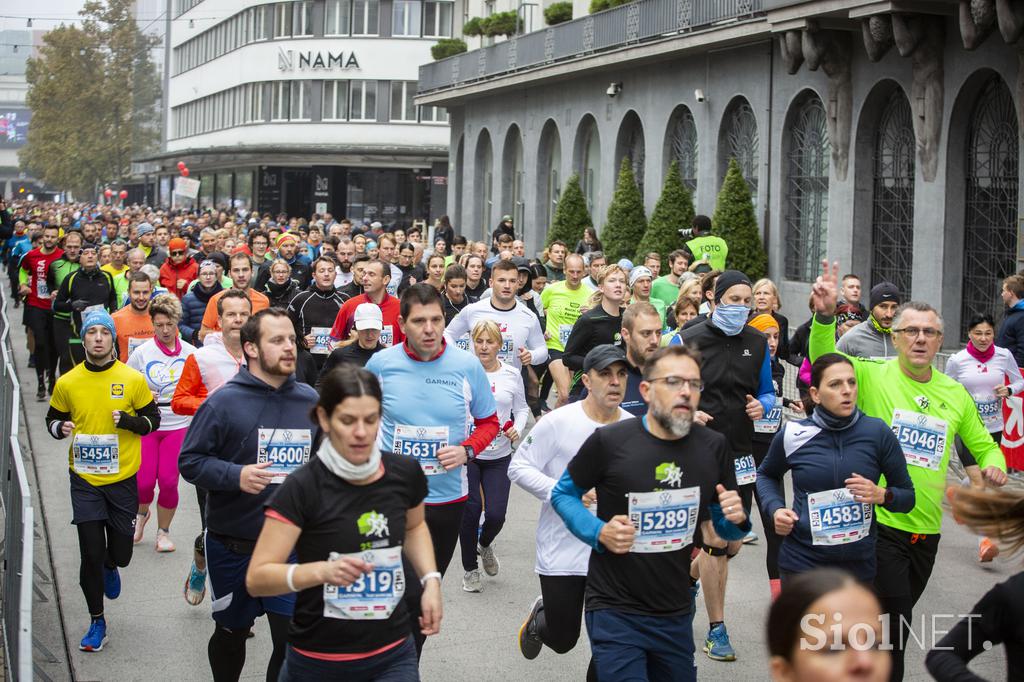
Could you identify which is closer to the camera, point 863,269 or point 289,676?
point 289,676

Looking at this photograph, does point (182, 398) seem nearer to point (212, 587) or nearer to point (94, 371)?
point (94, 371)

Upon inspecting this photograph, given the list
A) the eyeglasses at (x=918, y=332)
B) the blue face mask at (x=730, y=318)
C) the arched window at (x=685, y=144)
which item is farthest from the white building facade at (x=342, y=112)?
the eyeglasses at (x=918, y=332)

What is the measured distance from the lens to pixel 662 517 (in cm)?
580

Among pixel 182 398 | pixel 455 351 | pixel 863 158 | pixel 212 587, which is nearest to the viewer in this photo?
pixel 212 587

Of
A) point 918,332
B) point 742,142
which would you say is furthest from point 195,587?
point 742,142

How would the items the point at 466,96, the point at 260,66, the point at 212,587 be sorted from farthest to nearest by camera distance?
the point at 260,66, the point at 466,96, the point at 212,587

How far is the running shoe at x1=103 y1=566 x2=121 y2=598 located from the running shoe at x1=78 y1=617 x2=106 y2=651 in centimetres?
54

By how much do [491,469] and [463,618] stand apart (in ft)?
3.23

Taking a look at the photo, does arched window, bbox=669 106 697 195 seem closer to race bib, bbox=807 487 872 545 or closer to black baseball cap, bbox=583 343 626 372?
black baseball cap, bbox=583 343 626 372

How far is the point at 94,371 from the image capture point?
8.77 m

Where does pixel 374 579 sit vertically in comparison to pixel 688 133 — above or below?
below

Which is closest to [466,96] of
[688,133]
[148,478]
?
[688,133]

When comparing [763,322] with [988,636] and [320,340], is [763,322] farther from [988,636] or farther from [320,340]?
[988,636]

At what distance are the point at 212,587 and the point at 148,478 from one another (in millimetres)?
3363
